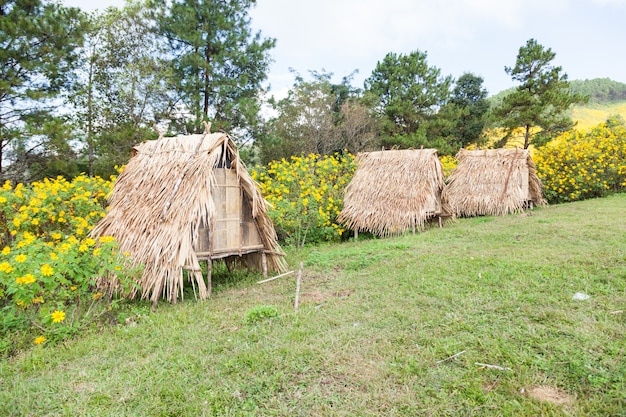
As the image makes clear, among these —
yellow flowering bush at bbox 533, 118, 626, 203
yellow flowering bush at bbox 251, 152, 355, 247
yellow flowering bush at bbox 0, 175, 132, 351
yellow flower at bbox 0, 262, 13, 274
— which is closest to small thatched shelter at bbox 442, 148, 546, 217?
yellow flowering bush at bbox 533, 118, 626, 203

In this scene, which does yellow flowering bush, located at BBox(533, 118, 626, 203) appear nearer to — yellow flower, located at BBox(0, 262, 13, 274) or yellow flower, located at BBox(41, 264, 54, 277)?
yellow flower, located at BBox(41, 264, 54, 277)

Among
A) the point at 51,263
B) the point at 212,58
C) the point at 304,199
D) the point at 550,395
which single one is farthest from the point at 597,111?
the point at 51,263

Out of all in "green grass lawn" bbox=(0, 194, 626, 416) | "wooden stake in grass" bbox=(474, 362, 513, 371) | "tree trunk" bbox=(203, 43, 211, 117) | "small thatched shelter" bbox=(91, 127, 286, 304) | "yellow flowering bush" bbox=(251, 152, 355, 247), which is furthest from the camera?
"tree trunk" bbox=(203, 43, 211, 117)

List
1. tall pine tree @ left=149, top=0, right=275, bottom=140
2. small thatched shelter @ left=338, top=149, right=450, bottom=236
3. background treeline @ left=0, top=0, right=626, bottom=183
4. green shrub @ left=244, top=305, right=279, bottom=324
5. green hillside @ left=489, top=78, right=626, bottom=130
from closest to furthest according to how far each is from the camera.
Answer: green shrub @ left=244, top=305, right=279, bottom=324, small thatched shelter @ left=338, top=149, right=450, bottom=236, background treeline @ left=0, top=0, right=626, bottom=183, tall pine tree @ left=149, top=0, right=275, bottom=140, green hillside @ left=489, top=78, right=626, bottom=130

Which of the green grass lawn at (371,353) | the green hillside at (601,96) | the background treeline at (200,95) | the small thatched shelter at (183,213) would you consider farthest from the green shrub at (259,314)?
the green hillside at (601,96)

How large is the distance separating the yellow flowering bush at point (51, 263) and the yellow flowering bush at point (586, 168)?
1363 centimetres

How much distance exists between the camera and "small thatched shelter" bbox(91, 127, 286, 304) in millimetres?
4246

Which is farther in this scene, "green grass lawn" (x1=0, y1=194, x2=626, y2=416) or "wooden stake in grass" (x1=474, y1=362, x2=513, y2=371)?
"wooden stake in grass" (x1=474, y1=362, x2=513, y2=371)

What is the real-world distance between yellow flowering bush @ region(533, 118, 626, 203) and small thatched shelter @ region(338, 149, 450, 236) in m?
5.82

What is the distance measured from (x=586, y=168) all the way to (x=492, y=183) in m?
4.18

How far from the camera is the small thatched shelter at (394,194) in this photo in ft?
28.5

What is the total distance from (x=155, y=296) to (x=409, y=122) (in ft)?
74.6

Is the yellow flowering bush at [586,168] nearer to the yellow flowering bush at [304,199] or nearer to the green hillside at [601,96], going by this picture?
the yellow flowering bush at [304,199]

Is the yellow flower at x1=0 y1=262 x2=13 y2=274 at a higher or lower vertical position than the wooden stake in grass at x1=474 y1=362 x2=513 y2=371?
higher
